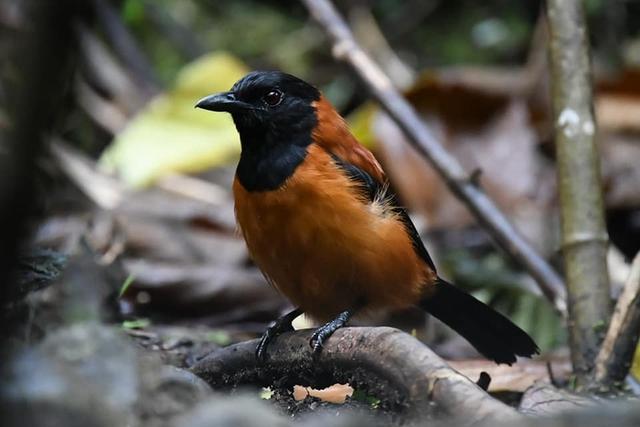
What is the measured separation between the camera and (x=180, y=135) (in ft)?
22.2

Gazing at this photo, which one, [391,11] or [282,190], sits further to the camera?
[391,11]

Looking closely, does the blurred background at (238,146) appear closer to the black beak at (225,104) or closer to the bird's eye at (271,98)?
the black beak at (225,104)

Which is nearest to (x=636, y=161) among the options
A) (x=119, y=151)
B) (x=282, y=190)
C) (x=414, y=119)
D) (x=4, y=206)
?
(x=414, y=119)

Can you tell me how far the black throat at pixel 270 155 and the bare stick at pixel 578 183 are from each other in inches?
39.8

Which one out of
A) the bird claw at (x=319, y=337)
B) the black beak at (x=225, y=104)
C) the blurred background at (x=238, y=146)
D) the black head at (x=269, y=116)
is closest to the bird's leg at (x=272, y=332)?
the bird claw at (x=319, y=337)

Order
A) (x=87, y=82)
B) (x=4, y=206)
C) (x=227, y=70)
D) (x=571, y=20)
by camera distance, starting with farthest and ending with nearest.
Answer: (x=87, y=82) → (x=227, y=70) → (x=571, y=20) → (x=4, y=206)

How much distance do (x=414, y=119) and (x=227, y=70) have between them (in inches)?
99.5

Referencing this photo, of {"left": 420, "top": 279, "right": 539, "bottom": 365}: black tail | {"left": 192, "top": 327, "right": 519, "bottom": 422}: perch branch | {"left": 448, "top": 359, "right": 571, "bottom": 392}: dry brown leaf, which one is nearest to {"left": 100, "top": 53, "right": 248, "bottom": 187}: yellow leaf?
{"left": 420, "top": 279, "right": 539, "bottom": 365}: black tail

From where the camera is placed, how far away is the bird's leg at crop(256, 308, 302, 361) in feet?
9.97

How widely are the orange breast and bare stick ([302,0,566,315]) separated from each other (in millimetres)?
829

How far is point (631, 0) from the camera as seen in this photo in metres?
8.82

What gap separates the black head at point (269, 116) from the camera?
3.87m

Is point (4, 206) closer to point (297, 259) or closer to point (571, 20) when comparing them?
point (297, 259)

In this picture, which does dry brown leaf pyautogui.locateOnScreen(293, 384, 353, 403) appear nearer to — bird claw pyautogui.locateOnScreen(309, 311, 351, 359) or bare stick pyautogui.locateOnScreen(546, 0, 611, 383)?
bird claw pyautogui.locateOnScreen(309, 311, 351, 359)
